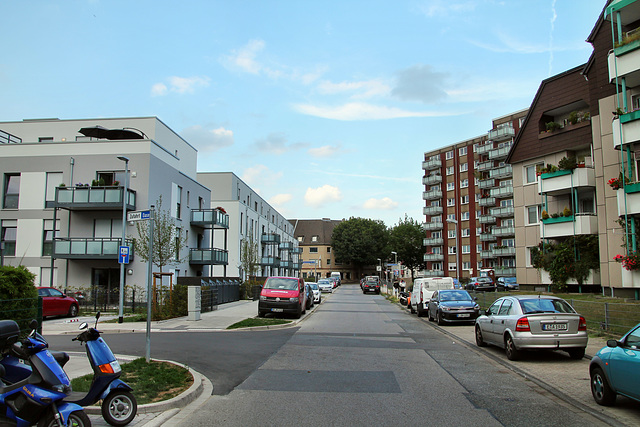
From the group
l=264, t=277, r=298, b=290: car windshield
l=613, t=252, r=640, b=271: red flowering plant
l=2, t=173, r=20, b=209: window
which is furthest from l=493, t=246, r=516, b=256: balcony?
l=2, t=173, r=20, b=209: window

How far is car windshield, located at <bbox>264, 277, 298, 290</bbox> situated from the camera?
23.4 m

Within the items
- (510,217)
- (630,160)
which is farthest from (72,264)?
(510,217)

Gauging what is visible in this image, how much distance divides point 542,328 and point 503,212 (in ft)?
179

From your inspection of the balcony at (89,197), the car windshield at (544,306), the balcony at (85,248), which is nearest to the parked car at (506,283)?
the balcony at (85,248)

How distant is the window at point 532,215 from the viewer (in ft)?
112

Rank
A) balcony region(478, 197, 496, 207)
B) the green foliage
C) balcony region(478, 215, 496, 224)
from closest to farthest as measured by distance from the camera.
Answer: the green foliage, balcony region(478, 215, 496, 224), balcony region(478, 197, 496, 207)

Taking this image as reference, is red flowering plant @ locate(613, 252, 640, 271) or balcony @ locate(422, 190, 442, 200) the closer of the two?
red flowering plant @ locate(613, 252, 640, 271)

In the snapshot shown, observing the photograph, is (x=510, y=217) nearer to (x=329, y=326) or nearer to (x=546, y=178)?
(x=546, y=178)

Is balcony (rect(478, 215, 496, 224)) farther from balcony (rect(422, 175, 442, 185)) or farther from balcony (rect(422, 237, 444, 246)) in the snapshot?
balcony (rect(422, 175, 442, 185))

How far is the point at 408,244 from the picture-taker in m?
101

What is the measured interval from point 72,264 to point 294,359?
84.2 ft

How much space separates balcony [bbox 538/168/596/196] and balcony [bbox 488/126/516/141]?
3509 centimetres

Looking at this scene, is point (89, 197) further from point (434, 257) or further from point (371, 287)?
point (434, 257)

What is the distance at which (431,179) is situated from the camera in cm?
8012
